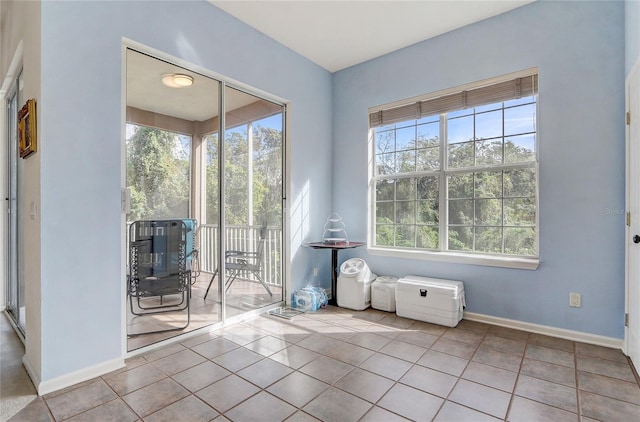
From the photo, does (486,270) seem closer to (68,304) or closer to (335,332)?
(335,332)

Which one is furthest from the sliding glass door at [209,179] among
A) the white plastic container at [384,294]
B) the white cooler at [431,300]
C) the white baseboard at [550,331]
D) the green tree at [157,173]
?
the white baseboard at [550,331]

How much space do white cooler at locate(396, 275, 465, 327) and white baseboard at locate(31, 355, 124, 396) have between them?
95.7 inches

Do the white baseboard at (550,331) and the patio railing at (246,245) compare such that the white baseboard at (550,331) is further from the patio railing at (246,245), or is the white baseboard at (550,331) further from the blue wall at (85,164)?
the blue wall at (85,164)

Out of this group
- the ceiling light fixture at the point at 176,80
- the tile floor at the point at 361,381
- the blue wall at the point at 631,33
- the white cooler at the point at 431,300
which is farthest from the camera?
the white cooler at the point at 431,300

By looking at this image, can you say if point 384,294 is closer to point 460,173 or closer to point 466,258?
point 466,258

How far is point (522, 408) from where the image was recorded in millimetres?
1736

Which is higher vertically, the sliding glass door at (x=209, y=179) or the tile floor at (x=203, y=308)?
the sliding glass door at (x=209, y=179)

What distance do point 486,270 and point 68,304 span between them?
3.34 m

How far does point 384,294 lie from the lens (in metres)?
3.41

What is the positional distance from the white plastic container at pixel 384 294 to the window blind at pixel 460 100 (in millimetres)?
1837

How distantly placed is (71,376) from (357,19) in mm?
3599

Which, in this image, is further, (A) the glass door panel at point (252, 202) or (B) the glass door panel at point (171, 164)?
(A) the glass door panel at point (252, 202)

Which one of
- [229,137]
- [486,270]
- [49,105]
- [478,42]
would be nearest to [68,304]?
[49,105]

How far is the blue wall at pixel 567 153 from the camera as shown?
2.48 meters
